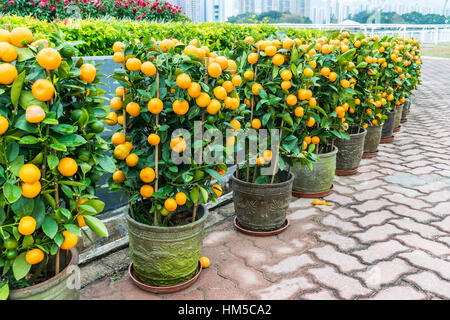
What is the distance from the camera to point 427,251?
2.71m

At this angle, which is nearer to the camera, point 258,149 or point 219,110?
point 219,110

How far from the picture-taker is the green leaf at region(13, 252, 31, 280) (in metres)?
1.53

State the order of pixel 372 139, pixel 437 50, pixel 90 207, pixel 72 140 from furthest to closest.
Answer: pixel 437 50 → pixel 372 139 → pixel 90 207 → pixel 72 140

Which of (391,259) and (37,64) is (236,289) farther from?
(37,64)

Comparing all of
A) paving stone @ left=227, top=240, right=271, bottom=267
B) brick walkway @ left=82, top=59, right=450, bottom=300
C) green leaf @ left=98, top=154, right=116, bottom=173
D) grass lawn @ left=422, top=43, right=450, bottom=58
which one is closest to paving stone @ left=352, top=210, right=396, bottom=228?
brick walkway @ left=82, top=59, right=450, bottom=300

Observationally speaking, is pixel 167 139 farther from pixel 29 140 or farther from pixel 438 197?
pixel 438 197

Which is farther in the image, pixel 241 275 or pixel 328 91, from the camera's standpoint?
pixel 328 91

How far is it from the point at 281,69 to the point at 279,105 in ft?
0.86

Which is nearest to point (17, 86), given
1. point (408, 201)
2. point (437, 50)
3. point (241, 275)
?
point (241, 275)

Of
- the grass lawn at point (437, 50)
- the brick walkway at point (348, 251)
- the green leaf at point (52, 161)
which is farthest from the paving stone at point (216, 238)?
the grass lawn at point (437, 50)

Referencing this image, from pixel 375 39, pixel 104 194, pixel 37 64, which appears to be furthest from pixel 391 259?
pixel 375 39

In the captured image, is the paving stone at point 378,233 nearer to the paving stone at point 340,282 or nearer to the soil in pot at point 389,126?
the paving stone at point 340,282

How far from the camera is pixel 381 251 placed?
271cm

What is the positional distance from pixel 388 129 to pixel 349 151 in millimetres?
1764
